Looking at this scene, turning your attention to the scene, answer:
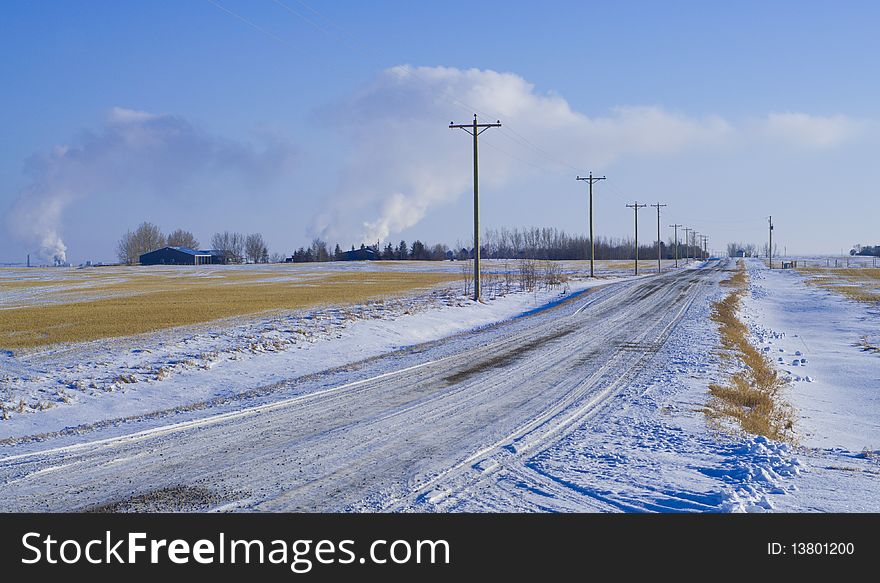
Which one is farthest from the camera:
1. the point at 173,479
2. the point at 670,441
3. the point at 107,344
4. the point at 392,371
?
the point at 107,344

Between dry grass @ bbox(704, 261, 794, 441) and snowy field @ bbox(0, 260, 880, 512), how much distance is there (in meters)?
0.33

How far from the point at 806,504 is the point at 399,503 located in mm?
3867

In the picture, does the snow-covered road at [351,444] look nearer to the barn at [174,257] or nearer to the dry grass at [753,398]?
the dry grass at [753,398]

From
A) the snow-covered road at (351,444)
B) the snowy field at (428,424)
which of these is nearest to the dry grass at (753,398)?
the snowy field at (428,424)

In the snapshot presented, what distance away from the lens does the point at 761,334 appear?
24.6m

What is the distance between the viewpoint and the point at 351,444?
8.92 m

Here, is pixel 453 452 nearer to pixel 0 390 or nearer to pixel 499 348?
pixel 0 390

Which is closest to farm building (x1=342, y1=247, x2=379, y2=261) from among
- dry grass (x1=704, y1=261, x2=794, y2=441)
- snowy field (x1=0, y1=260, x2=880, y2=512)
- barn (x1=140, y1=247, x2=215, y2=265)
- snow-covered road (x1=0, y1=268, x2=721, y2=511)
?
barn (x1=140, y1=247, x2=215, y2=265)

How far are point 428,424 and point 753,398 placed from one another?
6.31 meters

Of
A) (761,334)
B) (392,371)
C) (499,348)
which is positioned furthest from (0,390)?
(761,334)

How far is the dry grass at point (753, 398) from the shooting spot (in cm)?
1066

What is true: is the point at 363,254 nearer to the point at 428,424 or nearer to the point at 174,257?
the point at 174,257

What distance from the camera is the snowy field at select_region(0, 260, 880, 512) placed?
22.7 ft

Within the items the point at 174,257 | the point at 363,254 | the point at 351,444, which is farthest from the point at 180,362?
the point at 363,254
